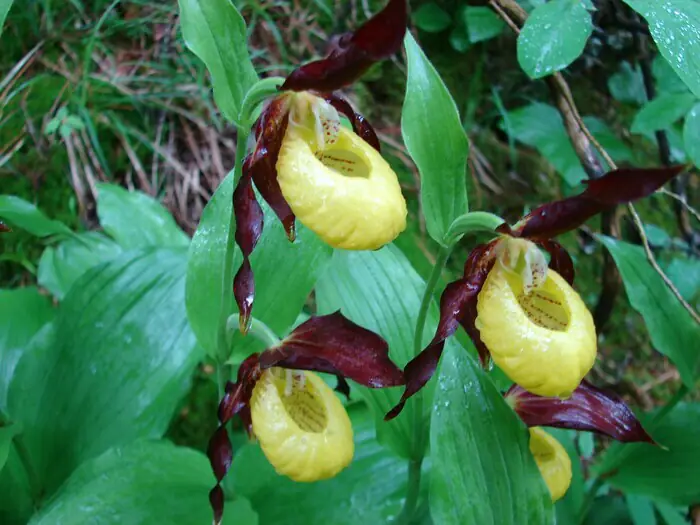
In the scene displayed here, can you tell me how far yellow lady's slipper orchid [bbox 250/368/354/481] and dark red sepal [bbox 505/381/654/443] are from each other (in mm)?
375

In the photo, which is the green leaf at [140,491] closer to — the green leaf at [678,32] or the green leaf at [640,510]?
the green leaf at [640,510]

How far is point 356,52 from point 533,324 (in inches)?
19.7

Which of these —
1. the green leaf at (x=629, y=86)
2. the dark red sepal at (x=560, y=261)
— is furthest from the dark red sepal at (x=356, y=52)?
the green leaf at (x=629, y=86)

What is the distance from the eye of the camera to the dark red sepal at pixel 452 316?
38.4 inches

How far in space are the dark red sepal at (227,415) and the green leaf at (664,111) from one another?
117cm

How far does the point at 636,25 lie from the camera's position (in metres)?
2.15

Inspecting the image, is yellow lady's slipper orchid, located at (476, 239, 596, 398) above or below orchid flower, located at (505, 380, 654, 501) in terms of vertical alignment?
above

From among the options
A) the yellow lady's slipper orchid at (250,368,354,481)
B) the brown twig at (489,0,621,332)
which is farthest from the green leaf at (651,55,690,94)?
the yellow lady's slipper orchid at (250,368,354,481)

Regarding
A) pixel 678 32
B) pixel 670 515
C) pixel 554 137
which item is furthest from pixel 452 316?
pixel 554 137

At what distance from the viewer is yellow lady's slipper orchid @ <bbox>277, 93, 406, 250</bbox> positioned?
882 mm

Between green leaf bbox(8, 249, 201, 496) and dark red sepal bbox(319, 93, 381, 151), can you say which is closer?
dark red sepal bbox(319, 93, 381, 151)

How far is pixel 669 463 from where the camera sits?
1.44m

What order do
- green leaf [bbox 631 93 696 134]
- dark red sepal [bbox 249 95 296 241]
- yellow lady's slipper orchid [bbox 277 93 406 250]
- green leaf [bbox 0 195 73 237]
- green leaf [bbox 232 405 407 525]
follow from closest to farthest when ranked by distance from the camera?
yellow lady's slipper orchid [bbox 277 93 406 250], dark red sepal [bbox 249 95 296 241], green leaf [bbox 232 405 407 525], green leaf [bbox 0 195 73 237], green leaf [bbox 631 93 696 134]

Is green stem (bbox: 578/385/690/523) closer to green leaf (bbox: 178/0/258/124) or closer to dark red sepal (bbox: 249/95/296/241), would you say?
dark red sepal (bbox: 249/95/296/241)
